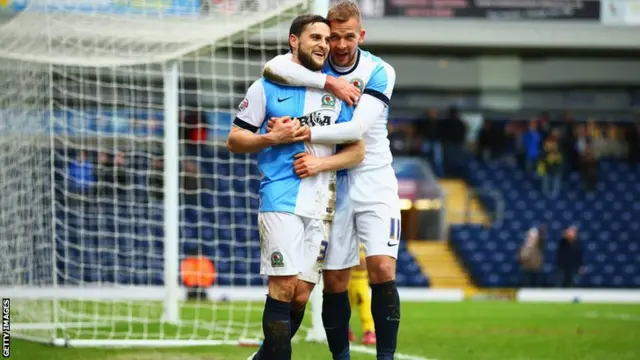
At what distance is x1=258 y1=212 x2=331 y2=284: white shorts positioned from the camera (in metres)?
6.12

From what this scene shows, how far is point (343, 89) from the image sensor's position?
636 centimetres

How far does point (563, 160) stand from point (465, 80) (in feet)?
15.9

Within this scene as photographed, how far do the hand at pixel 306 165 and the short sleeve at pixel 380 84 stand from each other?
0.59 m

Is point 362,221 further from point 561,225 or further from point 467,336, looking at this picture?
point 561,225

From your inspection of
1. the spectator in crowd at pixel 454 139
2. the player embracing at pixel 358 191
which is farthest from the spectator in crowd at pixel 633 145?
the player embracing at pixel 358 191

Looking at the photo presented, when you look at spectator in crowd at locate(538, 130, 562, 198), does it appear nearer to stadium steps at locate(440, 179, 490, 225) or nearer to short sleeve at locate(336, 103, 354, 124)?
stadium steps at locate(440, 179, 490, 225)

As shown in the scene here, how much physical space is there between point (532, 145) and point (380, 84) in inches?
898

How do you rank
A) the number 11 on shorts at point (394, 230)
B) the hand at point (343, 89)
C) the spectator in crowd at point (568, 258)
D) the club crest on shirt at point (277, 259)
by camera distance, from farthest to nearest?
the spectator in crowd at point (568, 258)
the number 11 on shorts at point (394, 230)
the hand at point (343, 89)
the club crest on shirt at point (277, 259)

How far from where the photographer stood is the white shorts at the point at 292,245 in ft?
20.1

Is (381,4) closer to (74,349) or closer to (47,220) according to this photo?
(47,220)

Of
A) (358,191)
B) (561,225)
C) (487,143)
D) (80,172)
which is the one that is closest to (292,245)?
(358,191)

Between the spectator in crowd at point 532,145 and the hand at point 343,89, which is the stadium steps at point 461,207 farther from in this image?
the hand at point 343,89

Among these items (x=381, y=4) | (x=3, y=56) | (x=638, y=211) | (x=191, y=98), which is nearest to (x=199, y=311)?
(x=3, y=56)

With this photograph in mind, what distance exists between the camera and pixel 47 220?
39.0ft
